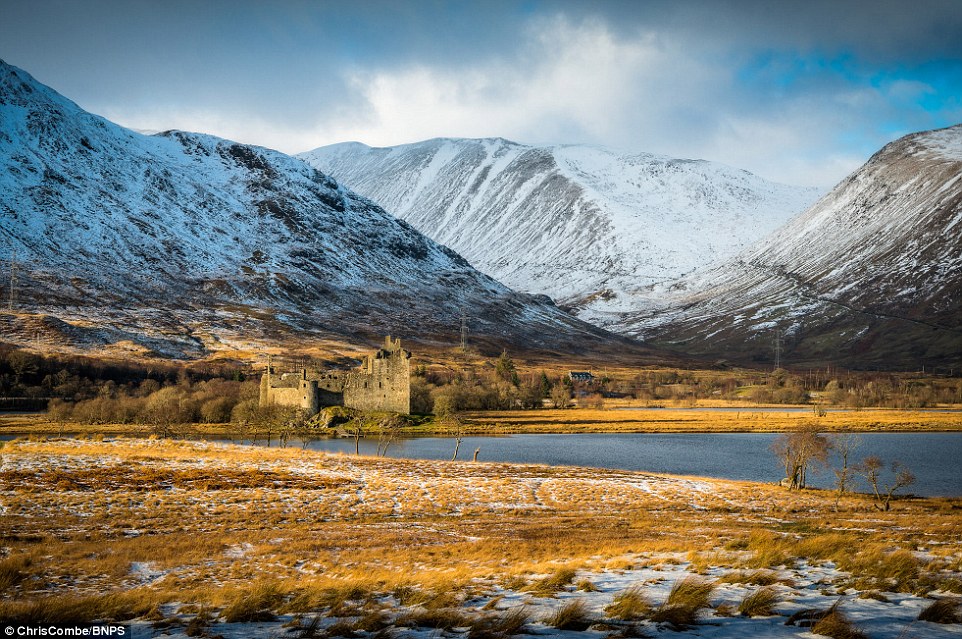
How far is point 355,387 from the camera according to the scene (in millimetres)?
108438

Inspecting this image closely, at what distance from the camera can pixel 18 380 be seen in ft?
431

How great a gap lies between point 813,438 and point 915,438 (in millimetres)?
50802

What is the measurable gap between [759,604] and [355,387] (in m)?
97.4

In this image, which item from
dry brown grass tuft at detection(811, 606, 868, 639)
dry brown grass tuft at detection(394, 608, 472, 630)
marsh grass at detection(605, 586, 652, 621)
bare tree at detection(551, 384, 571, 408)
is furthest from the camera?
bare tree at detection(551, 384, 571, 408)

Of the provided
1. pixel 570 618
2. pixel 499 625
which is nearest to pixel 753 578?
pixel 570 618

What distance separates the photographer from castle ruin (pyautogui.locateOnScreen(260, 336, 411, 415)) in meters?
106

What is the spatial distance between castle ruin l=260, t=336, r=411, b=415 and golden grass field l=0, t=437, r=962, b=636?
153ft

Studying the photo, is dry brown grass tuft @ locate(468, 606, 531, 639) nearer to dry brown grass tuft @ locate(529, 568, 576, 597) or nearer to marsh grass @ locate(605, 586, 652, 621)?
marsh grass @ locate(605, 586, 652, 621)

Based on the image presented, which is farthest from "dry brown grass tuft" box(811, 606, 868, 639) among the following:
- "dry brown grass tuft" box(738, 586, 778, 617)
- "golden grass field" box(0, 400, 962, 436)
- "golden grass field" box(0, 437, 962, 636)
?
"golden grass field" box(0, 400, 962, 436)

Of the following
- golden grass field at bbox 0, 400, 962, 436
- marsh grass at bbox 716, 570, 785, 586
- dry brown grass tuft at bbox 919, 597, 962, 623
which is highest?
dry brown grass tuft at bbox 919, 597, 962, 623

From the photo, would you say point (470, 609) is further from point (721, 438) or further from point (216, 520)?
point (721, 438)

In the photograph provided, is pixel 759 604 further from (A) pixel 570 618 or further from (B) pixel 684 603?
(A) pixel 570 618

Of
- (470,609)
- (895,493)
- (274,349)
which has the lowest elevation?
(895,493)

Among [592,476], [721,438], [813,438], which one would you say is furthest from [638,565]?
[721,438]
